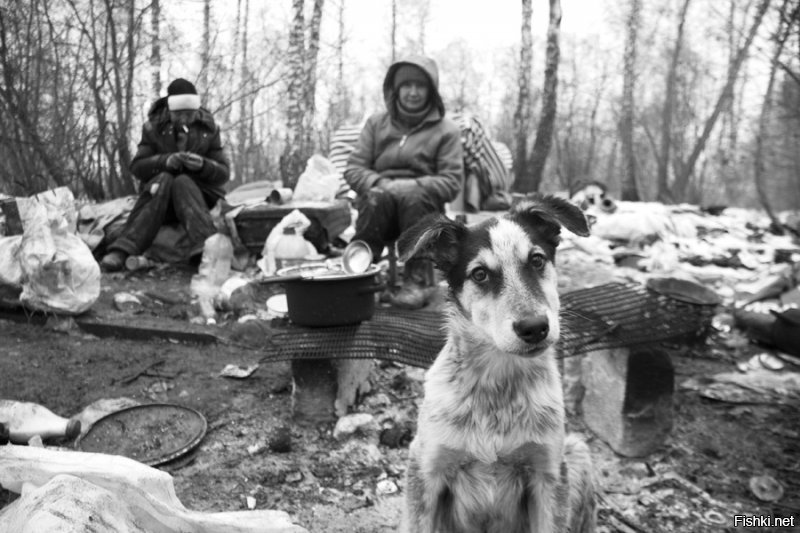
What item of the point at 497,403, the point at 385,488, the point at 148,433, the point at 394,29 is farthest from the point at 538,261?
the point at 394,29

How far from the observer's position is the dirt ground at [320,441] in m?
3.02

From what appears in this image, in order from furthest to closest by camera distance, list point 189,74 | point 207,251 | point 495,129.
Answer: point 495,129 → point 189,74 → point 207,251

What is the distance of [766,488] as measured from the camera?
10.5ft

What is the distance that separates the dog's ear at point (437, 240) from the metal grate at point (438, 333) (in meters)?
1.09

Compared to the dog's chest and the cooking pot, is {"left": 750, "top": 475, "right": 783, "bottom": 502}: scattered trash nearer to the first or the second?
the dog's chest

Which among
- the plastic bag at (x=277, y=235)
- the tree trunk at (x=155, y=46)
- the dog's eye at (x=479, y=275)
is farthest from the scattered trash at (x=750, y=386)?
the tree trunk at (x=155, y=46)

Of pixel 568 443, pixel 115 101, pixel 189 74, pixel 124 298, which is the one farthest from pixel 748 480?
pixel 189 74

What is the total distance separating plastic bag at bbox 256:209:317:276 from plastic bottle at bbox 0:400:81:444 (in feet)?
9.59

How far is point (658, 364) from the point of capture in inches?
145

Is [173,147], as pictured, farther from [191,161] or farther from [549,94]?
[549,94]

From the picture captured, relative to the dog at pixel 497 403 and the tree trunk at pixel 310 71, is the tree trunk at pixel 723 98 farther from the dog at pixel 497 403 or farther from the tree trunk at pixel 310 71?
the tree trunk at pixel 310 71

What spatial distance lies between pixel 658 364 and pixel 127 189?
819cm

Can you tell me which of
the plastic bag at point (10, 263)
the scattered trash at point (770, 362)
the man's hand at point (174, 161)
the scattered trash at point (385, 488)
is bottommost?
the scattered trash at point (385, 488)

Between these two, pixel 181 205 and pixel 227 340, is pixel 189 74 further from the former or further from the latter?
pixel 227 340
